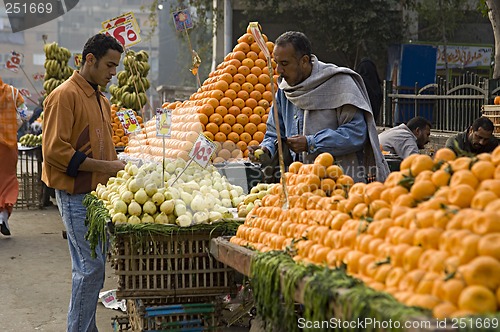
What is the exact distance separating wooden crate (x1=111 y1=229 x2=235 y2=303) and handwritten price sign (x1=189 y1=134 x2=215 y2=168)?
0.59 m

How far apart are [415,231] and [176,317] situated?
6.84 feet

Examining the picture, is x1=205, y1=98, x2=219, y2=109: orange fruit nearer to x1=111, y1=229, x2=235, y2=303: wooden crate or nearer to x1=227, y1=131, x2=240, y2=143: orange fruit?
x1=227, y1=131, x2=240, y2=143: orange fruit

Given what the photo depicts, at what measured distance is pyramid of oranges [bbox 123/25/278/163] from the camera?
21.5ft

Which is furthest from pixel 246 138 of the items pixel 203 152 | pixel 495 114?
pixel 495 114

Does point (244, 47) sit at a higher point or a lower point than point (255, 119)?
higher

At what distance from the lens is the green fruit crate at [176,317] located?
4031 mm

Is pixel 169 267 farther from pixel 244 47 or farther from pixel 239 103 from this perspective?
pixel 244 47

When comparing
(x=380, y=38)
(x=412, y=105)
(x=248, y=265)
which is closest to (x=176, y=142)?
(x=248, y=265)

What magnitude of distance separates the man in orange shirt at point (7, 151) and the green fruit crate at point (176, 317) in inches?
235

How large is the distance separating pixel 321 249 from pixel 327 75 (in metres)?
1.77

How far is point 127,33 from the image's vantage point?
711 cm

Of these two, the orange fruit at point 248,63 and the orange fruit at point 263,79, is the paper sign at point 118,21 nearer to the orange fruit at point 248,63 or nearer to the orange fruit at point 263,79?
the orange fruit at point 248,63

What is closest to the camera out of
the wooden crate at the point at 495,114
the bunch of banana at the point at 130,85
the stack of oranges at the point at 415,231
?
the stack of oranges at the point at 415,231

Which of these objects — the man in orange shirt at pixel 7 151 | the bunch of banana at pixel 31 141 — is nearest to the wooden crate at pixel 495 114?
the man in orange shirt at pixel 7 151
